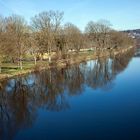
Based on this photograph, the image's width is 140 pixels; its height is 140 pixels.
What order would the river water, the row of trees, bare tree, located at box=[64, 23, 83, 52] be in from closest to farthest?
the river water
the row of trees
bare tree, located at box=[64, 23, 83, 52]

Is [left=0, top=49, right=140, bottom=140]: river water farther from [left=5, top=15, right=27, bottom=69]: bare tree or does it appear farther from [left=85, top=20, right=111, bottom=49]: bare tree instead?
[left=85, top=20, right=111, bottom=49]: bare tree

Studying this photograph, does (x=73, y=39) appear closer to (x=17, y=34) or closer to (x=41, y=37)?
(x=41, y=37)

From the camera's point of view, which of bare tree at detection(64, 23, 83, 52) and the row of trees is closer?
the row of trees

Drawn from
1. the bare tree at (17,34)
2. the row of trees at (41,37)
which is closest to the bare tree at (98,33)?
the row of trees at (41,37)

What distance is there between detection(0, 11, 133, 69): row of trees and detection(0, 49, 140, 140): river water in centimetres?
808

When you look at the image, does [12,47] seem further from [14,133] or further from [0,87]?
[14,133]

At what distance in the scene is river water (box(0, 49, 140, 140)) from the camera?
16.8 meters

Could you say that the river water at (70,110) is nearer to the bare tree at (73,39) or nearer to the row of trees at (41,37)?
the row of trees at (41,37)

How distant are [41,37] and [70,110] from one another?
37.5m

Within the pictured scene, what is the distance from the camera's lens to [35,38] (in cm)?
5638

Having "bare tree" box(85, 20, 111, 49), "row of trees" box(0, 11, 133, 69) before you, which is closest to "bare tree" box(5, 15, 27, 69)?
"row of trees" box(0, 11, 133, 69)

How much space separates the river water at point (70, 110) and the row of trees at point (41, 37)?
8080 mm

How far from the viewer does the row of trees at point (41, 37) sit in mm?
42562

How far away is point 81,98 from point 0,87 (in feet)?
36.1
